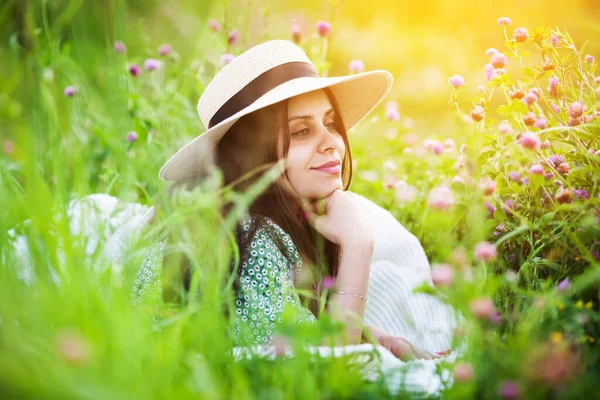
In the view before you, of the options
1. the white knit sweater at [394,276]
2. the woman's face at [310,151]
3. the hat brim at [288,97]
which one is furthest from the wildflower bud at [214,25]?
the woman's face at [310,151]

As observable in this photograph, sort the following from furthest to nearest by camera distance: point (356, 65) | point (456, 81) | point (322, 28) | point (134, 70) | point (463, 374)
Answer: point (134, 70), point (356, 65), point (322, 28), point (456, 81), point (463, 374)

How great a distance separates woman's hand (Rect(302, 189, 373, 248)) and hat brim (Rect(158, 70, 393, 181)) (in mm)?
371

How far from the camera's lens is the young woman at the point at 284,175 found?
6.03 feet

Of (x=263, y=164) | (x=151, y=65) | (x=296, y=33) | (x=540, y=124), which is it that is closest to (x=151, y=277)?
(x=263, y=164)

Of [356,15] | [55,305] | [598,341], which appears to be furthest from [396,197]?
[356,15]

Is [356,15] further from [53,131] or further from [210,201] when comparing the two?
[210,201]

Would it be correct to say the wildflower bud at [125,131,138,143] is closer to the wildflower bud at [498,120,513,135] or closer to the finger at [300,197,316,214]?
the finger at [300,197,316,214]

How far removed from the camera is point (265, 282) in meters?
1.84

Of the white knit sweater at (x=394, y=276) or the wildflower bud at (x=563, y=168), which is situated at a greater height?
the wildflower bud at (x=563, y=168)

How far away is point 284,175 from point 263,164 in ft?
0.27

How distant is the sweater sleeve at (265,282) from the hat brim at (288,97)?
331 mm

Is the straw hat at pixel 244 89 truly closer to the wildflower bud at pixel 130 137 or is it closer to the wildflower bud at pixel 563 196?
the wildflower bud at pixel 130 137

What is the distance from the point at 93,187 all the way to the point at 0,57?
2.66 feet

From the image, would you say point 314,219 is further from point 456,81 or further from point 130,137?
point 130,137
